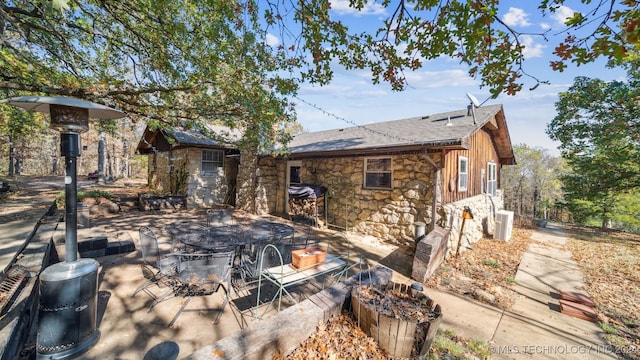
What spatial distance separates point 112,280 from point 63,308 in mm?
1800

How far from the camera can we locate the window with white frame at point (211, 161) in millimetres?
11445

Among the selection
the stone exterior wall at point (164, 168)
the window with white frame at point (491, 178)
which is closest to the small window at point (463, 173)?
the window with white frame at point (491, 178)

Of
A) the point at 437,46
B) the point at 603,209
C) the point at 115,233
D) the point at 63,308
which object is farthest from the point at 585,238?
the point at 115,233

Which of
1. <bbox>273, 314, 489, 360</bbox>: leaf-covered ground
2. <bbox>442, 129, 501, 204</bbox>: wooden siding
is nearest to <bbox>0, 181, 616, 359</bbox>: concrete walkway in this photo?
<bbox>273, 314, 489, 360</bbox>: leaf-covered ground

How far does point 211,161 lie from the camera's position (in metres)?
11.7

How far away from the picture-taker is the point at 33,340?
2617 millimetres

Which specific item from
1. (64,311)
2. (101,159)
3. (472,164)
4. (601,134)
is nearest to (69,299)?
(64,311)

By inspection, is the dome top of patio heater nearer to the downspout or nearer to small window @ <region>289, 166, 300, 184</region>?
the downspout

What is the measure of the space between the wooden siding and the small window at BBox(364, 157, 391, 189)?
5.11 feet

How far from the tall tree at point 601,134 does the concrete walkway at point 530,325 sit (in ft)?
24.3

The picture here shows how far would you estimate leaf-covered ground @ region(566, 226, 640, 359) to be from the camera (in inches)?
146

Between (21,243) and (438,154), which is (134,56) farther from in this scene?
(438,154)

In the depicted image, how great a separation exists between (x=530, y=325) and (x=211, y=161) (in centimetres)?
1209

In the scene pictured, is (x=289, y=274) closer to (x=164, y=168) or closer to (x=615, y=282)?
(x=615, y=282)
